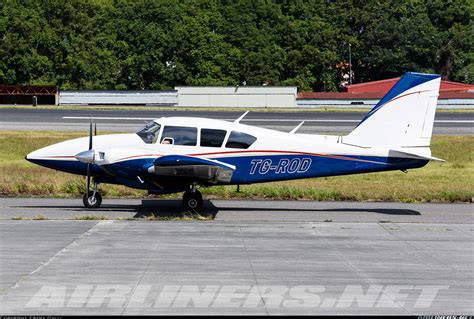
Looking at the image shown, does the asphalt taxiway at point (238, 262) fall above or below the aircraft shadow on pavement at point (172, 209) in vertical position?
above

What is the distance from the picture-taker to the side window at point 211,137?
19.0 m

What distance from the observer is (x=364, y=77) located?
91000 millimetres

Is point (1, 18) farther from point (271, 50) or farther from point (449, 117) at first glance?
point (449, 117)

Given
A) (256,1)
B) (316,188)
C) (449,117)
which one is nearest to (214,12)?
(256,1)

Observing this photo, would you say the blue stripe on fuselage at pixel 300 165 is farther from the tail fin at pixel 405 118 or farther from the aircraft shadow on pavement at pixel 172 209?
the aircraft shadow on pavement at pixel 172 209

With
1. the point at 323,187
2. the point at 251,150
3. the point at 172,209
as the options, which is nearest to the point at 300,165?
the point at 251,150

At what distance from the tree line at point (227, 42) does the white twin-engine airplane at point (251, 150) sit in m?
61.1

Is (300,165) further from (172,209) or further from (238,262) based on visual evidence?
(238,262)

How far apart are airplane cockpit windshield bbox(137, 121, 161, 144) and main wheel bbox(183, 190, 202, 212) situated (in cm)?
152

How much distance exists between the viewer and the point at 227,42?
279ft

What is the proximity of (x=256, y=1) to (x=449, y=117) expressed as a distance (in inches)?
1641

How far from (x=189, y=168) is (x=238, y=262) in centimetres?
543

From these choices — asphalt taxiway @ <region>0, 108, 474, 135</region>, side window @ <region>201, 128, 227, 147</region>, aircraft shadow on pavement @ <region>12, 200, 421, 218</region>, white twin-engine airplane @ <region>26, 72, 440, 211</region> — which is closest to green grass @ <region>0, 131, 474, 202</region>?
aircraft shadow on pavement @ <region>12, 200, 421, 218</region>

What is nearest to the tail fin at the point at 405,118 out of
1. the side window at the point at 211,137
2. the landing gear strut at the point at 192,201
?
the side window at the point at 211,137
